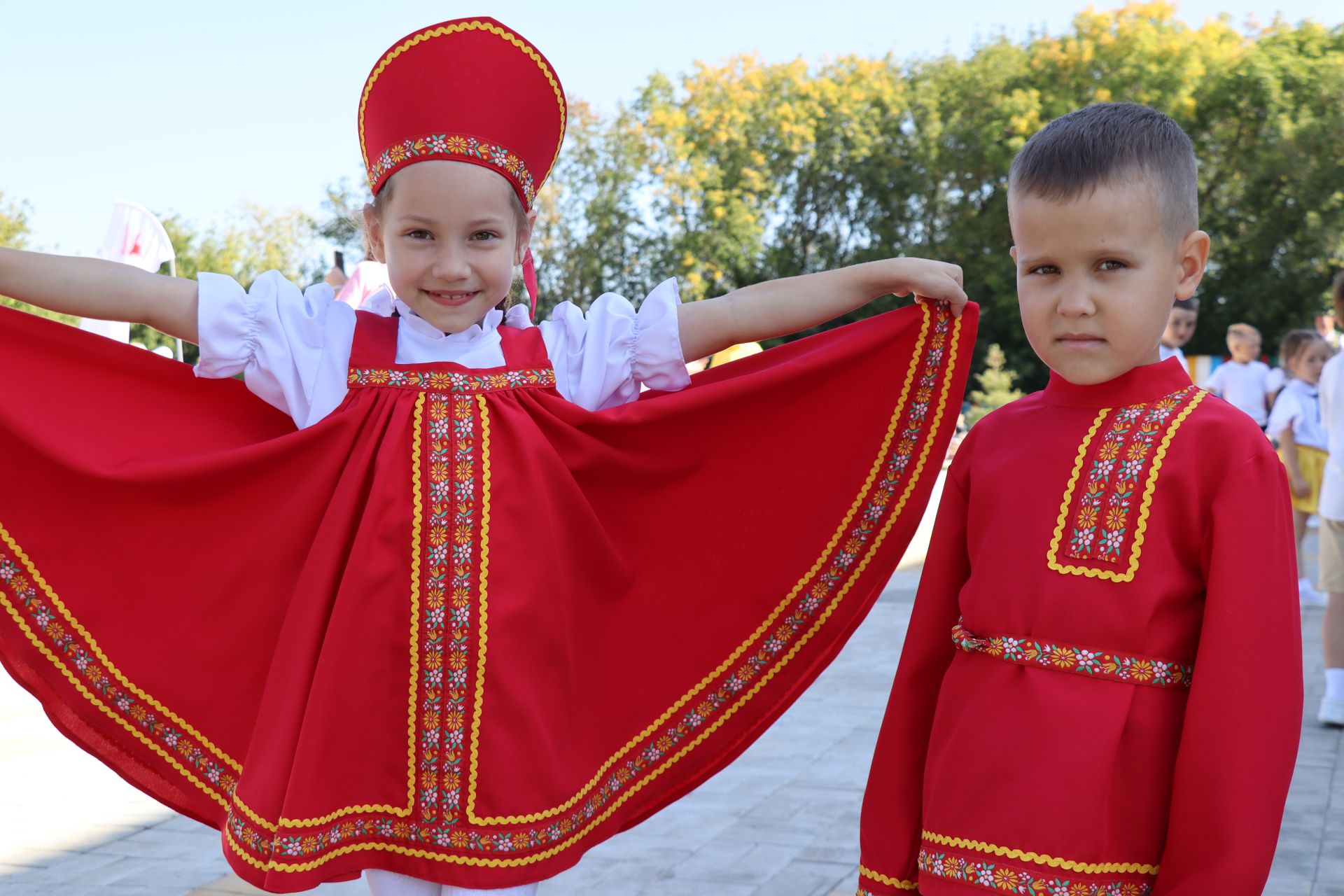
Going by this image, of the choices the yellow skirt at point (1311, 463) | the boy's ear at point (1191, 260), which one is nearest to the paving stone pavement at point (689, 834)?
the boy's ear at point (1191, 260)

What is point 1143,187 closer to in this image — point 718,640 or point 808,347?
point 808,347

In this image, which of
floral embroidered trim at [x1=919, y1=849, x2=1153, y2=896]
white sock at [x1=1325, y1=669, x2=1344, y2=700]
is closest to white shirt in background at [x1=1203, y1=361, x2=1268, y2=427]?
white sock at [x1=1325, y1=669, x2=1344, y2=700]

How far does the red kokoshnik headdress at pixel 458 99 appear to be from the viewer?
7.37 ft

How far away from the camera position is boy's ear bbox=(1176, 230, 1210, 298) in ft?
6.21

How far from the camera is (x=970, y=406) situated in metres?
22.8

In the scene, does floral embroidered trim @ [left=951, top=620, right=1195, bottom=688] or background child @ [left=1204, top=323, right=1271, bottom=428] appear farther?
background child @ [left=1204, top=323, right=1271, bottom=428]

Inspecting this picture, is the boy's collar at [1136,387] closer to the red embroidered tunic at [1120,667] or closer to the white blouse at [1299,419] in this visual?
the red embroidered tunic at [1120,667]

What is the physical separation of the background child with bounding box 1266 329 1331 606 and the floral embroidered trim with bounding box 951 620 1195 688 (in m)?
5.07

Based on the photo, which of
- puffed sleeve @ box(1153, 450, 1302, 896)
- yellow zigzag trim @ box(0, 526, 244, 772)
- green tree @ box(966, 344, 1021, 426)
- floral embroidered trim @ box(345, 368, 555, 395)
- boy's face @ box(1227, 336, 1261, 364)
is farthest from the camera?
green tree @ box(966, 344, 1021, 426)

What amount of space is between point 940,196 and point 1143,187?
28.3m

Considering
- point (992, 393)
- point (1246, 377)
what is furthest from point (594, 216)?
point (1246, 377)

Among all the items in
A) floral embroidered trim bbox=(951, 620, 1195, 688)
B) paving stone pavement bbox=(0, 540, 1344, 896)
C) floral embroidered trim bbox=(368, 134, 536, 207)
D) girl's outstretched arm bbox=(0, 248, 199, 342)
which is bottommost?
paving stone pavement bbox=(0, 540, 1344, 896)

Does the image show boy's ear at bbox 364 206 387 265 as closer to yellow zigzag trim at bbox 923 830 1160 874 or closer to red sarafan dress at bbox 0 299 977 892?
red sarafan dress at bbox 0 299 977 892

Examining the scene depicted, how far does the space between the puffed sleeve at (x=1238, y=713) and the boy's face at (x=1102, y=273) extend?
24 cm
